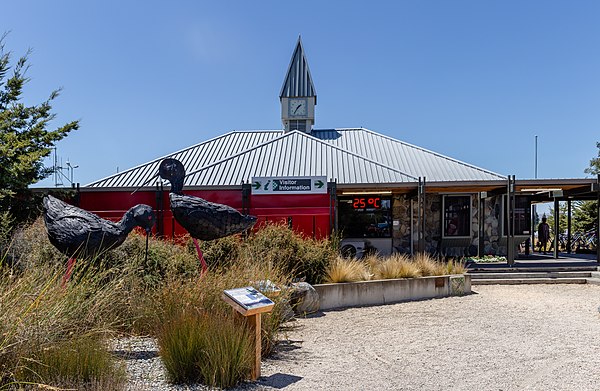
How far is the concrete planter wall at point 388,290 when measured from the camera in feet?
28.4

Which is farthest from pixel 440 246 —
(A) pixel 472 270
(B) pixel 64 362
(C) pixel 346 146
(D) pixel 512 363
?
(B) pixel 64 362

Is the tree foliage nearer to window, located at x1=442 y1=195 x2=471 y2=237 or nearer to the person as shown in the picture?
window, located at x1=442 y1=195 x2=471 y2=237

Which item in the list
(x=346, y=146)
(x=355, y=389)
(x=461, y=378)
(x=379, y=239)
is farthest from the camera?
(x=346, y=146)

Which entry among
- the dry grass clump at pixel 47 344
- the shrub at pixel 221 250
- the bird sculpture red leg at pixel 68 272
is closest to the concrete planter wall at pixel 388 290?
the shrub at pixel 221 250

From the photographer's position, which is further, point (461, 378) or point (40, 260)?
point (40, 260)

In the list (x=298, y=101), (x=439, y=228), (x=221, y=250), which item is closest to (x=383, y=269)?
(x=221, y=250)

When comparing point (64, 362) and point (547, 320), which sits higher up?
point (64, 362)

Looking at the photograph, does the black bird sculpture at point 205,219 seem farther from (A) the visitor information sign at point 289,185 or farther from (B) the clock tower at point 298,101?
(B) the clock tower at point 298,101

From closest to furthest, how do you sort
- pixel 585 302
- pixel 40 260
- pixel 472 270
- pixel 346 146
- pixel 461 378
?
pixel 461 378, pixel 40 260, pixel 585 302, pixel 472 270, pixel 346 146

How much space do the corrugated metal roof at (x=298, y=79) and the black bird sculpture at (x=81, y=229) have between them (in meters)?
17.1

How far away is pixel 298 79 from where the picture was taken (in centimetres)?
2228

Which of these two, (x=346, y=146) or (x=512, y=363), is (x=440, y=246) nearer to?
(x=346, y=146)

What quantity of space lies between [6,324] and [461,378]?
4.21 metres

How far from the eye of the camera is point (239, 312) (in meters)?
4.29
